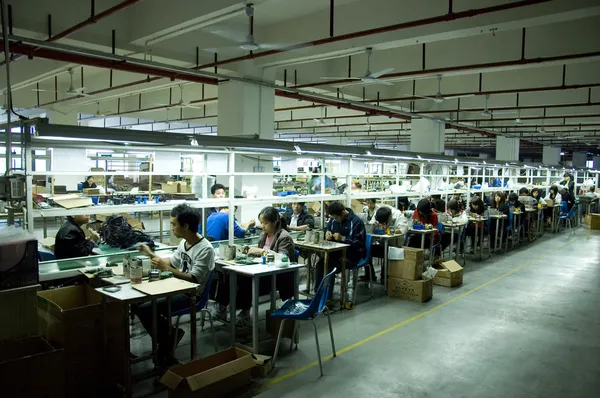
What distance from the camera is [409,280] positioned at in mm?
5355

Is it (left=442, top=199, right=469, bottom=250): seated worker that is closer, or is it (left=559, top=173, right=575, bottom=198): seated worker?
(left=442, top=199, right=469, bottom=250): seated worker

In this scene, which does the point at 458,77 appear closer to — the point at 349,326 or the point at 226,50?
the point at 226,50

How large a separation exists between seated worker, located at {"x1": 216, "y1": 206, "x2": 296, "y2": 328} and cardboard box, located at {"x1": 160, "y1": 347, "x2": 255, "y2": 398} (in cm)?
96

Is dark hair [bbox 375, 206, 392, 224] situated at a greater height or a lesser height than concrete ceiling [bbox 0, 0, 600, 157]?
lesser

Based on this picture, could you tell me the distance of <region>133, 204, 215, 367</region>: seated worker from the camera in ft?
11.1

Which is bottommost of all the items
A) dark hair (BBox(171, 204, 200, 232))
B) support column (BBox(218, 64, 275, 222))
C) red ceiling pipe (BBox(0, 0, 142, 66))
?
dark hair (BBox(171, 204, 200, 232))

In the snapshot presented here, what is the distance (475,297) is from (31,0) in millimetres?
6567

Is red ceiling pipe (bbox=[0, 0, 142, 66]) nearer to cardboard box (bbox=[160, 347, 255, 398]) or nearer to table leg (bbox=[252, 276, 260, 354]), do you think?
table leg (bbox=[252, 276, 260, 354])

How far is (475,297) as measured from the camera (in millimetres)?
5551

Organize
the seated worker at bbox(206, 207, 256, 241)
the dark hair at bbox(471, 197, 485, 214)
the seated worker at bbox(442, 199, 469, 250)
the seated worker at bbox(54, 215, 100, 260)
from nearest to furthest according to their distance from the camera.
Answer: the seated worker at bbox(54, 215, 100, 260) → the seated worker at bbox(206, 207, 256, 241) → the seated worker at bbox(442, 199, 469, 250) → the dark hair at bbox(471, 197, 485, 214)

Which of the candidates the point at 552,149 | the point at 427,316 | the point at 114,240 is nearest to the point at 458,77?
the point at 427,316

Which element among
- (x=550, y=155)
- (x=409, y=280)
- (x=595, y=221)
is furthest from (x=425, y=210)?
(x=550, y=155)

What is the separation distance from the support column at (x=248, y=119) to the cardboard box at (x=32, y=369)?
14.8 feet

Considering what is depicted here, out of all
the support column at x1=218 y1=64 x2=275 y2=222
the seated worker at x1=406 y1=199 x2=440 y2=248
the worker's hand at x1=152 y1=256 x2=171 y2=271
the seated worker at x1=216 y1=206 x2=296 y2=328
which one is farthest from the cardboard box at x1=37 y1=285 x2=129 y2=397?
the seated worker at x1=406 y1=199 x2=440 y2=248
